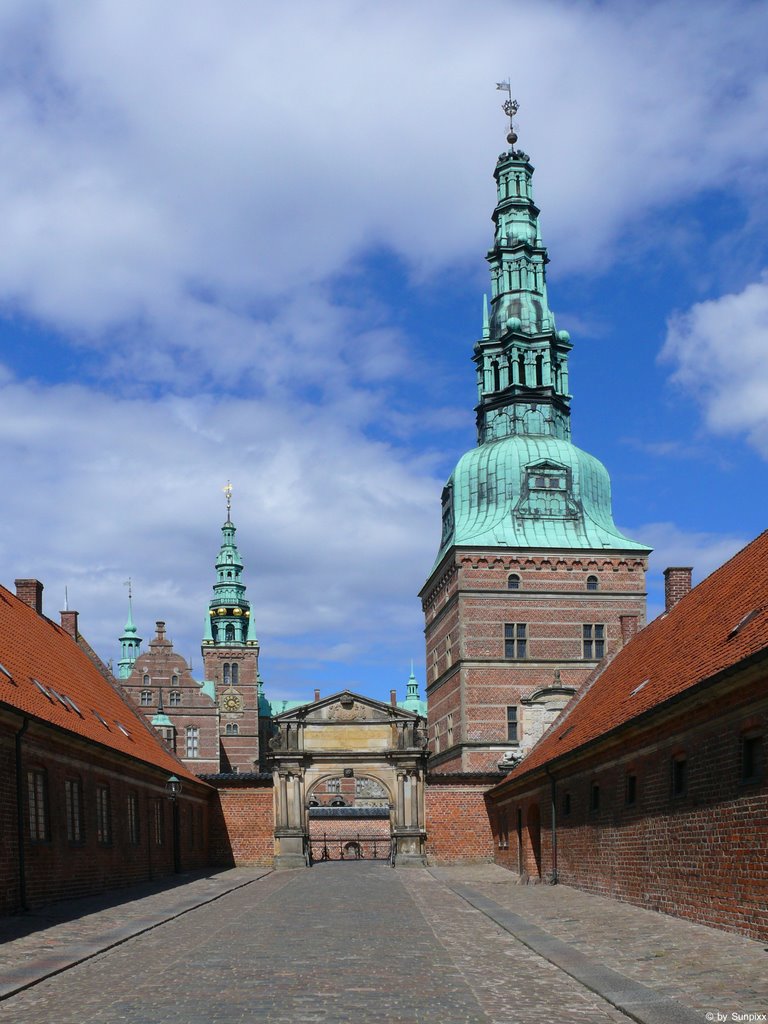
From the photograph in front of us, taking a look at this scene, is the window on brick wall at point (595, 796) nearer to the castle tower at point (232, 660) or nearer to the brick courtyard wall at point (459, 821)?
the brick courtyard wall at point (459, 821)

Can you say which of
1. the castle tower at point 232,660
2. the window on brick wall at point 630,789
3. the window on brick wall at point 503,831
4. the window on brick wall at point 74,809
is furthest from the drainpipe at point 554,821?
the castle tower at point 232,660

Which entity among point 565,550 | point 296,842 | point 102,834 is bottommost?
point 296,842

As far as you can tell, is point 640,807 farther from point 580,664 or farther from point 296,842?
point 580,664

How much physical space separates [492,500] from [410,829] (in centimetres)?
1961

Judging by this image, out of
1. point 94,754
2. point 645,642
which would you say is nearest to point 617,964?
point 94,754

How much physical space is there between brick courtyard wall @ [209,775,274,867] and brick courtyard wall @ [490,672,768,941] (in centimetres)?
2042

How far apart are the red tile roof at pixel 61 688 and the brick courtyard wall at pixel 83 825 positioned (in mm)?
386

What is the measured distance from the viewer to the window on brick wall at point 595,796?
23359 mm

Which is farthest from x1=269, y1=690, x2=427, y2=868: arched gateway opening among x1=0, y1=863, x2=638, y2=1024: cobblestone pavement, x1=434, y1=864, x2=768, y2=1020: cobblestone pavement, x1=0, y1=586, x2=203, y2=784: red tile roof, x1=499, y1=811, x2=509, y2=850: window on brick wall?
x1=0, y1=863, x2=638, y2=1024: cobblestone pavement

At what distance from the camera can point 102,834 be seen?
25.0 m

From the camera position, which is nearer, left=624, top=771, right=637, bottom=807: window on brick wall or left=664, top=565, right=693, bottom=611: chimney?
left=624, top=771, right=637, bottom=807: window on brick wall

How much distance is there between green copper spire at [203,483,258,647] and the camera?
103 metres

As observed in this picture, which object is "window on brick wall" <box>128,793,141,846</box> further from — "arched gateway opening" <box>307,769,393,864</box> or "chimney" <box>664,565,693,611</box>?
"arched gateway opening" <box>307,769,393,864</box>

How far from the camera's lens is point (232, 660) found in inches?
3994
